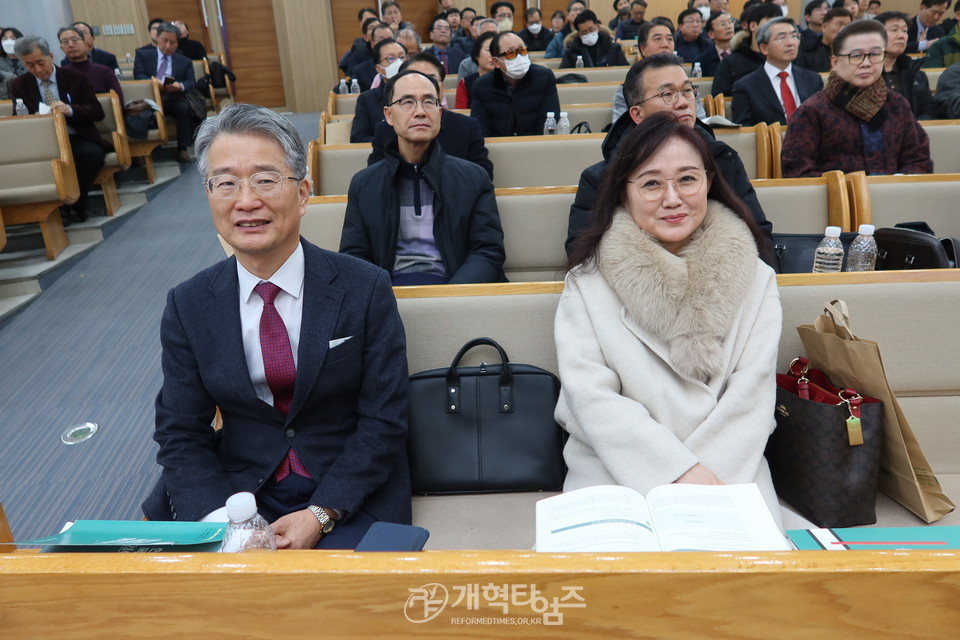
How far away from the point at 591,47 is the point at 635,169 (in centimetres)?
603

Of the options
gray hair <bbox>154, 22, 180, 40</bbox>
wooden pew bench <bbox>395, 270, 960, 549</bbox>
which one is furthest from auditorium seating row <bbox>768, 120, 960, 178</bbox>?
gray hair <bbox>154, 22, 180, 40</bbox>

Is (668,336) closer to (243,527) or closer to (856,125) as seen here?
(243,527)

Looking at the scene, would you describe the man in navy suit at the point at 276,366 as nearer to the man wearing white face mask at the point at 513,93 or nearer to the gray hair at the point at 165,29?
the man wearing white face mask at the point at 513,93

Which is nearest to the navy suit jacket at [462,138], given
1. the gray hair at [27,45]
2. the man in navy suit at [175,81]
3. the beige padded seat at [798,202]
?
the beige padded seat at [798,202]

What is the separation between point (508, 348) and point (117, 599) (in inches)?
42.0

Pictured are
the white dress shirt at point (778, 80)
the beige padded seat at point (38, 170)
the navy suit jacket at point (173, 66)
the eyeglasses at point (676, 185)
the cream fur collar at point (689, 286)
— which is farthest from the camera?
the navy suit jacket at point (173, 66)

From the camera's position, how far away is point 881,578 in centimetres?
71

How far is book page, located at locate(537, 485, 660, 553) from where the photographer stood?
3.01 feet

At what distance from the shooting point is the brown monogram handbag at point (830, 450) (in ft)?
4.42

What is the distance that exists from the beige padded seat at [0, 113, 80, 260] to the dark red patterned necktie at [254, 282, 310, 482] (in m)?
3.60

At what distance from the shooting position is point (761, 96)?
13.1 ft

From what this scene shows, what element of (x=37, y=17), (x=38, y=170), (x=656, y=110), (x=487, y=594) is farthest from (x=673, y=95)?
(x=37, y=17)

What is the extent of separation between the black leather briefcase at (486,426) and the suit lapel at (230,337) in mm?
385

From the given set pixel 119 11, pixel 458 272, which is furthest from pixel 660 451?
pixel 119 11
